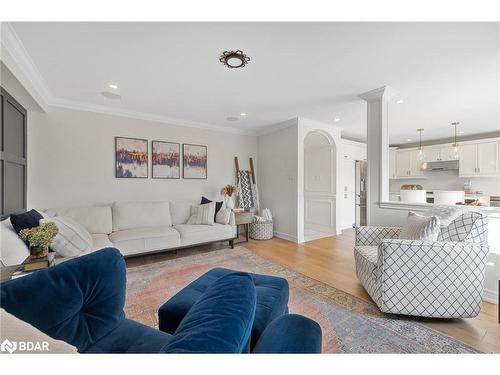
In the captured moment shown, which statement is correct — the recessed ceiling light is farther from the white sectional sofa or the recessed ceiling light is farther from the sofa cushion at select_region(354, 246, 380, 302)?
the sofa cushion at select_region(354, 246, 380, 302)

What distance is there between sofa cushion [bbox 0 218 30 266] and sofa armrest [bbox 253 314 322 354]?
6.48 ft

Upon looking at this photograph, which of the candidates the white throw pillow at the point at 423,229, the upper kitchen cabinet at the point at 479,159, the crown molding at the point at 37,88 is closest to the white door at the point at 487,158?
the upper kitchen cabinet at the point at 479,159

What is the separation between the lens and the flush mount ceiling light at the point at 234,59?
78.3 inches

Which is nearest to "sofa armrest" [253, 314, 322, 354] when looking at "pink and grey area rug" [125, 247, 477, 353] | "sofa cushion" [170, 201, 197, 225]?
"pink and grey area rug" [125, 247, 477, 353]

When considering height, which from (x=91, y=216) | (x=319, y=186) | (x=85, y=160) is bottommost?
(x=91, y=216)

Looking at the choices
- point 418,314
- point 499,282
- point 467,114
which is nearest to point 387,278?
point 418,314

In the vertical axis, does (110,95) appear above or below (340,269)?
above

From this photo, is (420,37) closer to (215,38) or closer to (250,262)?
(215,38)

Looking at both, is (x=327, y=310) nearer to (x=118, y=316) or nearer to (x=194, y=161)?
(x=118, y=316)

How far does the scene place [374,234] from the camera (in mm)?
2436

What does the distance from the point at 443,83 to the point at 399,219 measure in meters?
1.74

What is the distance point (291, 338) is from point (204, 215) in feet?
10.2

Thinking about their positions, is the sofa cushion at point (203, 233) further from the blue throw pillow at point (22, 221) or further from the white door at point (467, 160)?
the white door at point (467, 160)

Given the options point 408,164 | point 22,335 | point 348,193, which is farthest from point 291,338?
point 408,164
